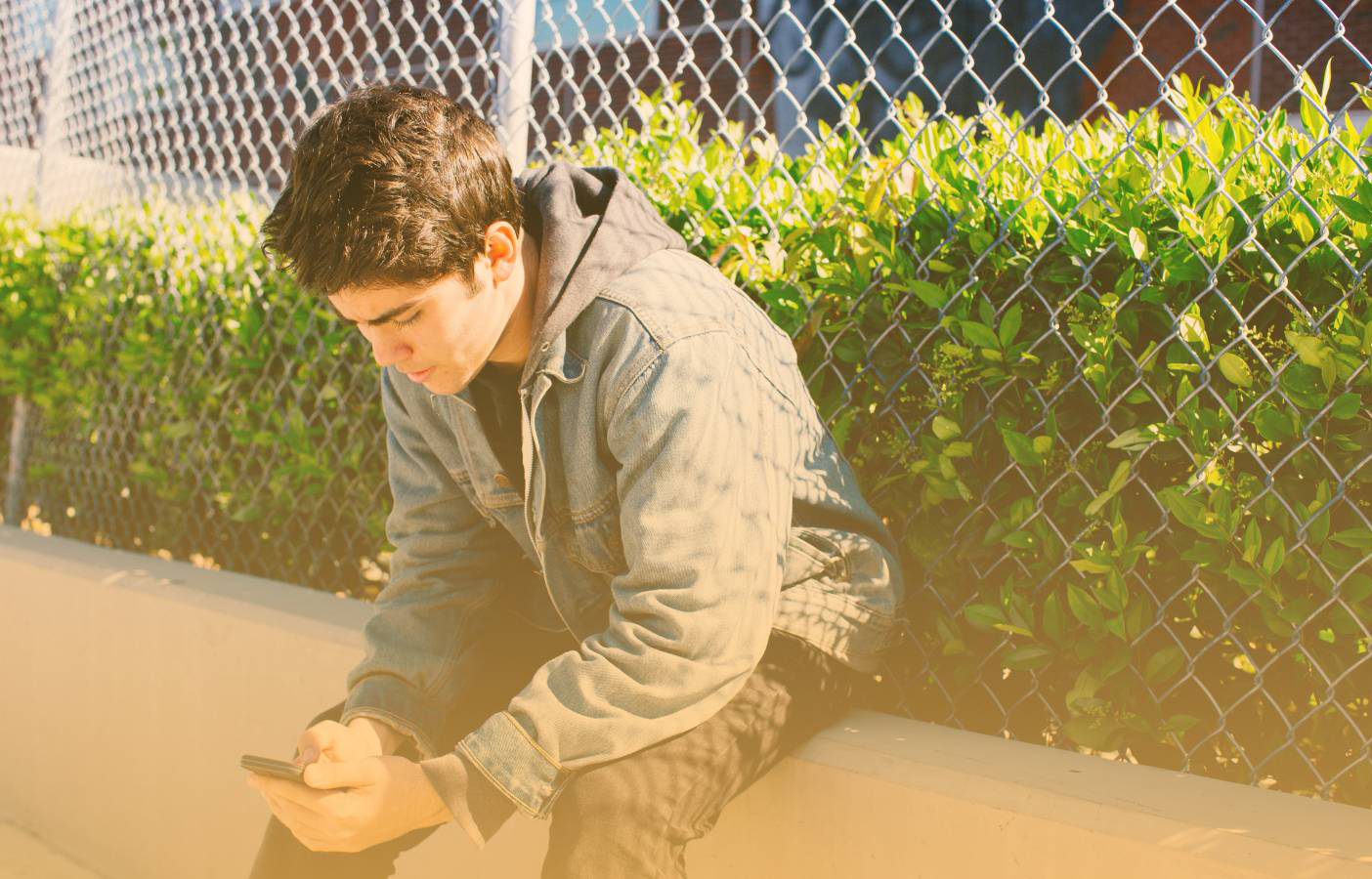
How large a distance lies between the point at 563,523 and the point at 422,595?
13.9 inches

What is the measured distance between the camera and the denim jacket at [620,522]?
1604 mm

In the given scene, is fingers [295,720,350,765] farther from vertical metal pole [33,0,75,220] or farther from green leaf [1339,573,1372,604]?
vertical metal pole [33,0,75,220]

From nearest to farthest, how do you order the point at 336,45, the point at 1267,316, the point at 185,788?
the point at 1267,316 → the point at 185,788 → the point at 336,45

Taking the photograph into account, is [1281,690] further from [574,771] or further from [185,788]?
[185,788]

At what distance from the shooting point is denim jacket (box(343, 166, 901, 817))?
160 cm

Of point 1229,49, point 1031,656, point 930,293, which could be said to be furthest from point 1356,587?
point 1229,49

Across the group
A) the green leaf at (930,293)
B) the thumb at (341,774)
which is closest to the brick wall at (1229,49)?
the green leaf at (930,293)

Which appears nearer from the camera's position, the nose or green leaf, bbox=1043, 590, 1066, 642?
the nose

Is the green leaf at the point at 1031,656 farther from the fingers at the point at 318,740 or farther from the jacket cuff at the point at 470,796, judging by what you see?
the fingers at the point at 318,740

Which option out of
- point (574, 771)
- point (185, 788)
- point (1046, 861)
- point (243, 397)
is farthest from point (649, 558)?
point (243, 397)

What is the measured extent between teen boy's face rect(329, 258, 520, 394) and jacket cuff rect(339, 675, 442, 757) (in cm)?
52

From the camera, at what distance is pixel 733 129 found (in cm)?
266

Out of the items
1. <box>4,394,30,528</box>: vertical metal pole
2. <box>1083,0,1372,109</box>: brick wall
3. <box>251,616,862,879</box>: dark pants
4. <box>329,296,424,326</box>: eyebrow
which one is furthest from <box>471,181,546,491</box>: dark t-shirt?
<box>1083,0,1372,109</box>: brick wall

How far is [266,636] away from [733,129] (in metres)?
1.60
